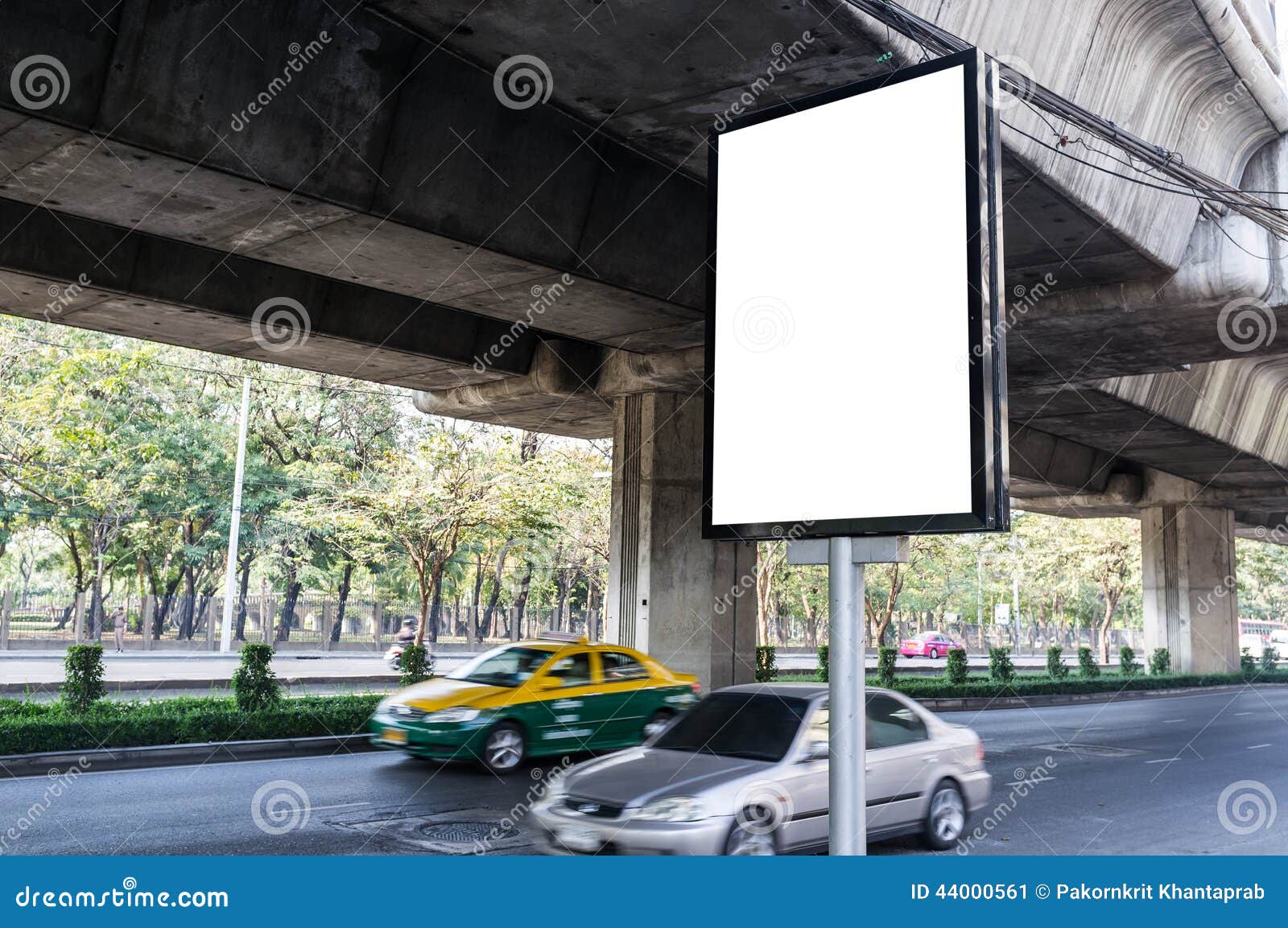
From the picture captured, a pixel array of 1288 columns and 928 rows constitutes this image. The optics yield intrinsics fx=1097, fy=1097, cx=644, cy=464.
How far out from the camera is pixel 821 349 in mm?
4672

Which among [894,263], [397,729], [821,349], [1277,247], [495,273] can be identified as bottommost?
[397,729]

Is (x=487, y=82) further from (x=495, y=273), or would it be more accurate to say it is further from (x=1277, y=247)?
(x=1277, y=247)

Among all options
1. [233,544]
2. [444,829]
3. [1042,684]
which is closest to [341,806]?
[444,829]

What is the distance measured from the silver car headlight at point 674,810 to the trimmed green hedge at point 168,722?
31.2ft

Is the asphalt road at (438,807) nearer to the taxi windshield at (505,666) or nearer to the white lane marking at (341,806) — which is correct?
the white lane marking at (341,806)

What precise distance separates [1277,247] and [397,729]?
12.6 metres

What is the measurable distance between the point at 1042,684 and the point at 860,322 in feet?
96.7

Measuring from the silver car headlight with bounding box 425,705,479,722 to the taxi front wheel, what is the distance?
0.96 feet

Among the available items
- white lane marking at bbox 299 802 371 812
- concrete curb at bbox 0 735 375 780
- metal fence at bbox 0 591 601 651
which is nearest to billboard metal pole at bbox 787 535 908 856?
white lane marking at bbox 299 802 371 812

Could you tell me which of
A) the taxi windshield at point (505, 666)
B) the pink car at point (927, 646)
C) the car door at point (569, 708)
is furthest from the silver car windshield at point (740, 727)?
the pink car at point (927, 646)

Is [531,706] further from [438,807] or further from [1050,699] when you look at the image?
[1050,699]

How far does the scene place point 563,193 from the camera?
11.7 meters

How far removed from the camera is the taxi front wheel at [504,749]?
41.2 ft

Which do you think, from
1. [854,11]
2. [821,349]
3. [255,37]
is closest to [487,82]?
[255,37]
